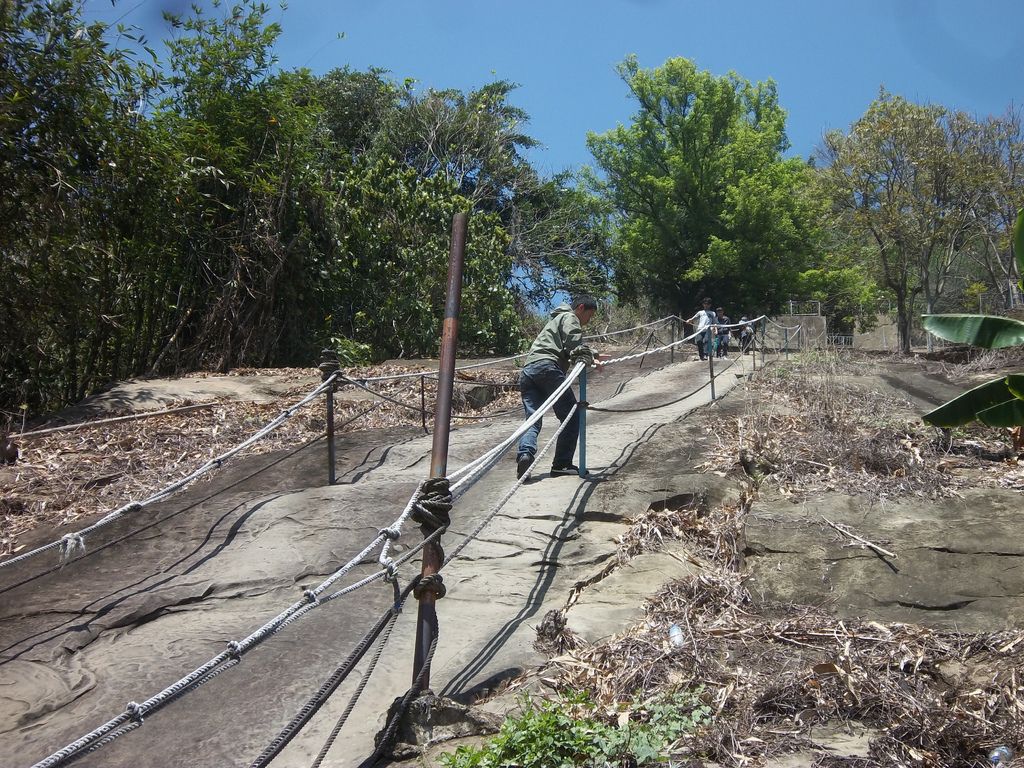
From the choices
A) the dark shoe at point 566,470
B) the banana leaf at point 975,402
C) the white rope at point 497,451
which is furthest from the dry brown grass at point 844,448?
the white rope at point 497,451

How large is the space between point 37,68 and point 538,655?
8403mm

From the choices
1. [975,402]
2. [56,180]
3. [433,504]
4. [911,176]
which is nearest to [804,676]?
[433,504]

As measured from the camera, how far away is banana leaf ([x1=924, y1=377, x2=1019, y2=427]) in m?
6.48

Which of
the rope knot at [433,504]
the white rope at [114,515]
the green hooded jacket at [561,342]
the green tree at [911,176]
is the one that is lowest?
the white rope at [114,515]

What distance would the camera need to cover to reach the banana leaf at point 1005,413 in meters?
6.43

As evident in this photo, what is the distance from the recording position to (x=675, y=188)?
31125mm

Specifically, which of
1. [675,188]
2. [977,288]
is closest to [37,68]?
[675,188]

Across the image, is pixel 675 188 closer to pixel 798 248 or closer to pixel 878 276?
pixel 798 248

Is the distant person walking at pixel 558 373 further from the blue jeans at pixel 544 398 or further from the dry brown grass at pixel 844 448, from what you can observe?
the dry brown grass at pixel 844 448

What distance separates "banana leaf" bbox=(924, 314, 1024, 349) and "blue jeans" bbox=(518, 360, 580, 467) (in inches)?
114

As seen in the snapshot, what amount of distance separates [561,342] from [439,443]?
11.8 ft

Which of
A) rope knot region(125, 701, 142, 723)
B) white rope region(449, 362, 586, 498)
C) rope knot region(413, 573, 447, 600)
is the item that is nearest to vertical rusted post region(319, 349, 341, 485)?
white rope region(449, 362, 586, 498)

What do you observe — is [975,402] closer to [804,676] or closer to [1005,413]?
[1005,413]

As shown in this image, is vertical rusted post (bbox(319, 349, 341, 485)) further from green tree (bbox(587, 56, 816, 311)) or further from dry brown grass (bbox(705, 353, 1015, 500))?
green tree (bbox(587, 56, 816, 311))
